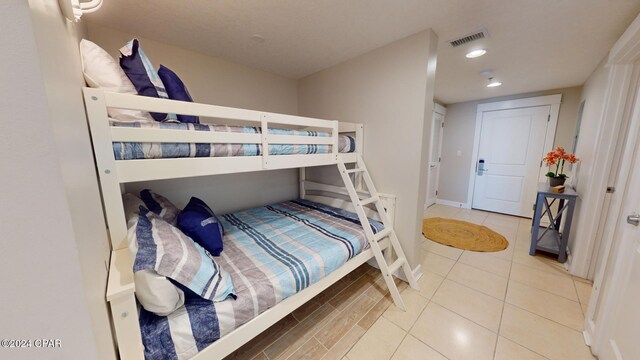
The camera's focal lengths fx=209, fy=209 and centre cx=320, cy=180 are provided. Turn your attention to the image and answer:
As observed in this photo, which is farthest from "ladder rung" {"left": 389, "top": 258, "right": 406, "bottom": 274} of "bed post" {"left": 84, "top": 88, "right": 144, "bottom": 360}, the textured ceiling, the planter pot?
the planter pot

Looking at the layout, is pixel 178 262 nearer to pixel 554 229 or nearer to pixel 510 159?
pixel 554 229

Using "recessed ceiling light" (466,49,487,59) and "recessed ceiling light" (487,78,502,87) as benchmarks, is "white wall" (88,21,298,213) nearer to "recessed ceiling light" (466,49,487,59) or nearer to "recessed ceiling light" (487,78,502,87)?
"recessed ceiling light" (466,49,487,59)

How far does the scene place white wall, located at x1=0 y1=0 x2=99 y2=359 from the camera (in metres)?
0.36

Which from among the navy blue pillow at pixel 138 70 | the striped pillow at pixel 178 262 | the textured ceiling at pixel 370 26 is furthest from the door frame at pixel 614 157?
the navy blue pillow at pixel 138 70

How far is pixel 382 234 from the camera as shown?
6.26 feet

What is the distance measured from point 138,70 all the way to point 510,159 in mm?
5145

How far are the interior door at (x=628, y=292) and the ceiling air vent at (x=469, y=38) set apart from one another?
1.33 meters

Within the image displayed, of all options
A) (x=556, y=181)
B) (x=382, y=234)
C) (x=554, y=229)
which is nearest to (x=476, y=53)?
(x=556, y=181)

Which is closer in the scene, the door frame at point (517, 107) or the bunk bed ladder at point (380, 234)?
the bunk bed ladder at point (380, 234)

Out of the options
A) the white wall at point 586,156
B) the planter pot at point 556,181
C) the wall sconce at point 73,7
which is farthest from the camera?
the planter pot at point 556,181

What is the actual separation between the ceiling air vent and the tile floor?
224 cm

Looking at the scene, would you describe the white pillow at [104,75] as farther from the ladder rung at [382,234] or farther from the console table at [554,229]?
the console table at [554,229]

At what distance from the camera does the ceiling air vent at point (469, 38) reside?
1.74m

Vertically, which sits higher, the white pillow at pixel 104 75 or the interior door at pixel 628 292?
the white pillow at pixel 104 75
